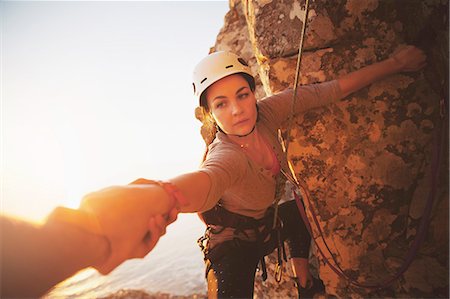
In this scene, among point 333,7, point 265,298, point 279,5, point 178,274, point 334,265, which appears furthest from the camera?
point 178,274

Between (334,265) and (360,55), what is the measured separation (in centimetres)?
232

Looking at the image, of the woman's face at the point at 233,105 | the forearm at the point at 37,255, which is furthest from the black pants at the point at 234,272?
the forearm at the point at 37,255

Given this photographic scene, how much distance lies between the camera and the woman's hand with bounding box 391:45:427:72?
2.20 meters

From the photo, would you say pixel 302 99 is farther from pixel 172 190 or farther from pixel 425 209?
pixel 172 190

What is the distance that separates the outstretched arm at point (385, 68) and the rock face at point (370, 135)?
0.31 ft

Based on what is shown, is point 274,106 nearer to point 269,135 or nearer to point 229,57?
point 269,135

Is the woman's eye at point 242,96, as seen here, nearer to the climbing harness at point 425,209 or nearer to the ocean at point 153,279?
the climbing harness at point 425,209

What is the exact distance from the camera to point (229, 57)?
2760 mm

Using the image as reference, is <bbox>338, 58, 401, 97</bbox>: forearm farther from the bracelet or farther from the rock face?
the bracelet

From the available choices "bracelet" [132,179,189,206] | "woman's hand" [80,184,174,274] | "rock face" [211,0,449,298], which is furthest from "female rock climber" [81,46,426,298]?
"woman's hand" [80,184,174,274]

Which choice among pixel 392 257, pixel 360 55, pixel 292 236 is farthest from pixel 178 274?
pixel 360 55

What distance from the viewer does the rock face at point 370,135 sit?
2.26 meters

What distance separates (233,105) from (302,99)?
0.71 meters

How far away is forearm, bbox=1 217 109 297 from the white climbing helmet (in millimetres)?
1975
